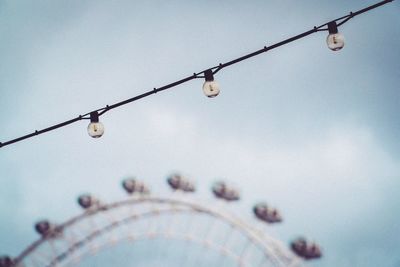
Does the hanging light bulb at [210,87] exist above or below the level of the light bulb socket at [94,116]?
above

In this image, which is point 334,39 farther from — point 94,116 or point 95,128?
point 95,128

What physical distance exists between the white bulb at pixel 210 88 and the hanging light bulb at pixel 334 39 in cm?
263

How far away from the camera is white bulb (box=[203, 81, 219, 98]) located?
29.8 feet

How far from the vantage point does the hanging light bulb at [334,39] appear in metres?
8.76

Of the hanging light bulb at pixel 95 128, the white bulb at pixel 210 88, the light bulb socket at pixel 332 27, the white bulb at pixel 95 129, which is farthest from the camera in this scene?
the white bulb at pixel 95 129

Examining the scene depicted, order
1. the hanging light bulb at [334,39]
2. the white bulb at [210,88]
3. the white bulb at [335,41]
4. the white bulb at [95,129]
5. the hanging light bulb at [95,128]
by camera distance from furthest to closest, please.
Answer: the white bulb at [95,129] → the hanging light bulb at [95,128] → the white bulb at [210,88] → the white bulb at [335,41] → the hanging light bulb at [334,39]

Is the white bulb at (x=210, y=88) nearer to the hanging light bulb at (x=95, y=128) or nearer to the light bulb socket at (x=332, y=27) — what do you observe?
the hanging light bulb at (x=95, y=128)

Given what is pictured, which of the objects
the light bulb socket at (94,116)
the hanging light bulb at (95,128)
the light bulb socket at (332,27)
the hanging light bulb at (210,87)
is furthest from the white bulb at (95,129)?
the light bulb socket at (332,27)

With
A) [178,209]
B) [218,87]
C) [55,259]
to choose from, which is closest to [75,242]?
[55,259]

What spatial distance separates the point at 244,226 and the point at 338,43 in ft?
47.6

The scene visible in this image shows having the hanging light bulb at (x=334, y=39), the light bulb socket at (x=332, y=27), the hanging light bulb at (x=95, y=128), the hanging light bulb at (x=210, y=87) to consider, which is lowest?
the hanging light bulb at (x=95, y=128)

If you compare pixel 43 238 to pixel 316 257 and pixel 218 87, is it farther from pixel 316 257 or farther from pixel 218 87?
pixel 218 87

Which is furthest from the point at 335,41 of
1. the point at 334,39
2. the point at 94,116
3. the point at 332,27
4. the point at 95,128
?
the point at 95,128

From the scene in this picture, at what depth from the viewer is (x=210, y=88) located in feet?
30.0
